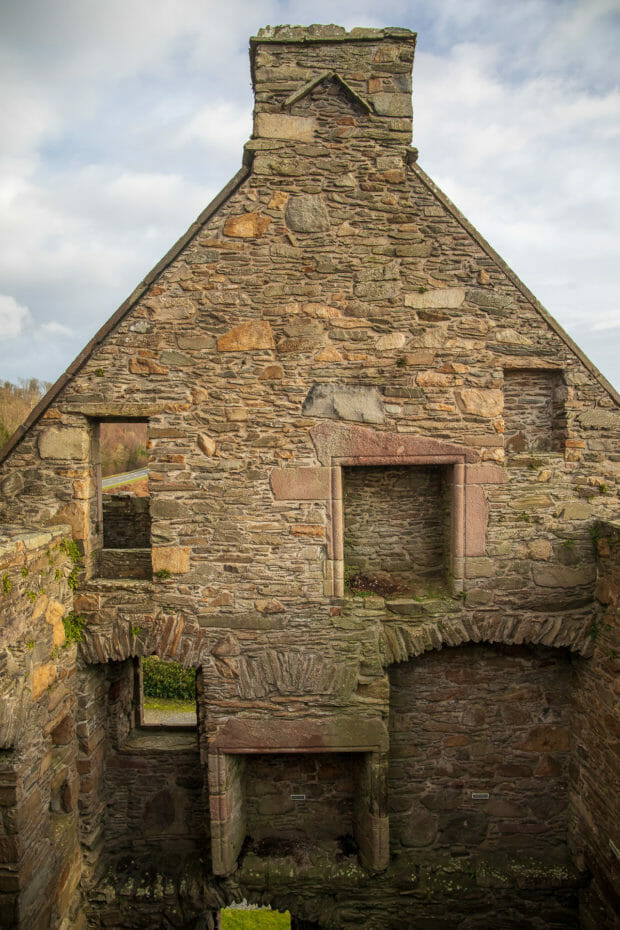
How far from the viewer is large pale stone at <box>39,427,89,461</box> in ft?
20.3

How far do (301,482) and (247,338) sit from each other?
1.71 meters

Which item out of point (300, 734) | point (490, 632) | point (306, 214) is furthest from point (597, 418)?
point (300, 734)

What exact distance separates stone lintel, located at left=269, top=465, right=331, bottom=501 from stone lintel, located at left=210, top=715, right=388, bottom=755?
98.9 inches

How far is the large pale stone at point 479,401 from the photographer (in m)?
6.17

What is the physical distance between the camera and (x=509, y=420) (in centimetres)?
650

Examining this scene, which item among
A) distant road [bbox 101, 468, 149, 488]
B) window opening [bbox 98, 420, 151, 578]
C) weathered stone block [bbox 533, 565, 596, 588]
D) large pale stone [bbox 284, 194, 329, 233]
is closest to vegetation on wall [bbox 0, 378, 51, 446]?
window opening [bbox 98, 420, 151, 578]

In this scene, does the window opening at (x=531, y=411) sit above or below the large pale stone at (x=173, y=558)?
above

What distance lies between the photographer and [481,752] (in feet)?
21.7

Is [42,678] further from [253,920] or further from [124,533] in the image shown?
[253,920]

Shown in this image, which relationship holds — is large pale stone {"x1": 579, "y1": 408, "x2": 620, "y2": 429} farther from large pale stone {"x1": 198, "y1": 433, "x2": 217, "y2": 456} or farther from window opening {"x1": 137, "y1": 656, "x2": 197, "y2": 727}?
window opening {"x1": 137, "y1": 656, "x2": 197, "y2": 727}

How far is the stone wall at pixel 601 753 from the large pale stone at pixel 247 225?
5.06 metres

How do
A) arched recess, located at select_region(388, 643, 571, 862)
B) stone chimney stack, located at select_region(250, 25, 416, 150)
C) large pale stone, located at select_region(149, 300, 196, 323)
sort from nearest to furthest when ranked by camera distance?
stone chimney stack, located at select_region(250, 25, 416, 150) → large pale stone, located at select_region(149, 300, 196, 323) → arched recess, located at select_region(388, 643, 571, 862)

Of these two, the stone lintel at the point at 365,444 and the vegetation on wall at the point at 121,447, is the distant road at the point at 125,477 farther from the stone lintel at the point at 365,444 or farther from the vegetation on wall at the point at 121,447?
the stone lintel at the point at 365,444

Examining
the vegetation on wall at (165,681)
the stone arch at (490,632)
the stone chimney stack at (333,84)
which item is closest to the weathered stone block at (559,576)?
the stone arch at (490,632)
